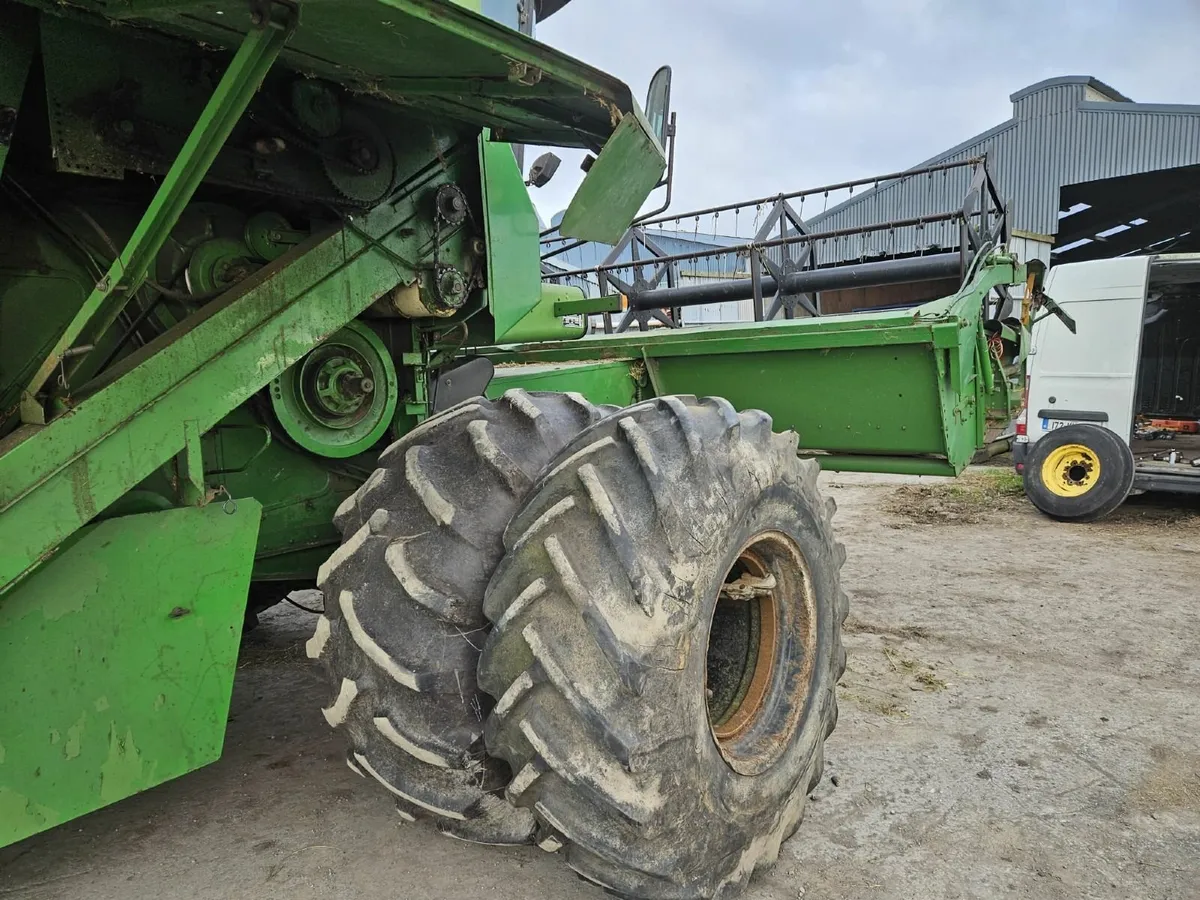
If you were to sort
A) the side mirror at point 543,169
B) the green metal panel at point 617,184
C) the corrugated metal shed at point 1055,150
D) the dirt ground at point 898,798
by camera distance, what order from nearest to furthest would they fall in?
the green metal panel at point 617,184, the dirt ground at point 898,798, the side mirror at point 543,169, the corrugated metal shed at point 1055,150

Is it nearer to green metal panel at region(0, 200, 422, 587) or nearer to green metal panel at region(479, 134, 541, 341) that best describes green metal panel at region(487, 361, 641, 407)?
green metal panel at region(479, 134, 541, 341)

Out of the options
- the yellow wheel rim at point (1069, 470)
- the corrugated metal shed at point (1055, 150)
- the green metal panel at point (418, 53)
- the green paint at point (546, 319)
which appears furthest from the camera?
the corrugated metal shed at point (1055, 150)

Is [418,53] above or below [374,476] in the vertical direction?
above


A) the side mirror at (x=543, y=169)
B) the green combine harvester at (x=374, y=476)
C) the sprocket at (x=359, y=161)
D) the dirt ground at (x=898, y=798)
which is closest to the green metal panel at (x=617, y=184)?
the green combine harvester at (x=374, y=476)

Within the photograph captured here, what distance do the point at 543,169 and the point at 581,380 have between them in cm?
114

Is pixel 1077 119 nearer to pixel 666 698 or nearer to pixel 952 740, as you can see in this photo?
pixel 952 740

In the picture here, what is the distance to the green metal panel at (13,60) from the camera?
1.51 m

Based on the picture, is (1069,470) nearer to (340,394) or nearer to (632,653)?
(340,394)

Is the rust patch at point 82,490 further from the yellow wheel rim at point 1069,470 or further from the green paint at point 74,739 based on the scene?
the yellow wheel rim at point 1069,470

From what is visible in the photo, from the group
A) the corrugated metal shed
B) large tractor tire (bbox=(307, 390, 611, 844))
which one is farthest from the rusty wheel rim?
the corrugated metal shed

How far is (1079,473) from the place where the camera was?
669 centimetres

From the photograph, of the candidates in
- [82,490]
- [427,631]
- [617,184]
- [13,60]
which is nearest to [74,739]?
[82,490]

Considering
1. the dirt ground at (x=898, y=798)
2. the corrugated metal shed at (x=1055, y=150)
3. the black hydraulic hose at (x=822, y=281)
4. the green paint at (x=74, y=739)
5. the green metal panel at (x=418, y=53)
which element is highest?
the corrugated metal shed at (x=1055, y=150)

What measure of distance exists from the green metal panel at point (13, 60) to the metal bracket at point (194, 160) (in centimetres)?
28
